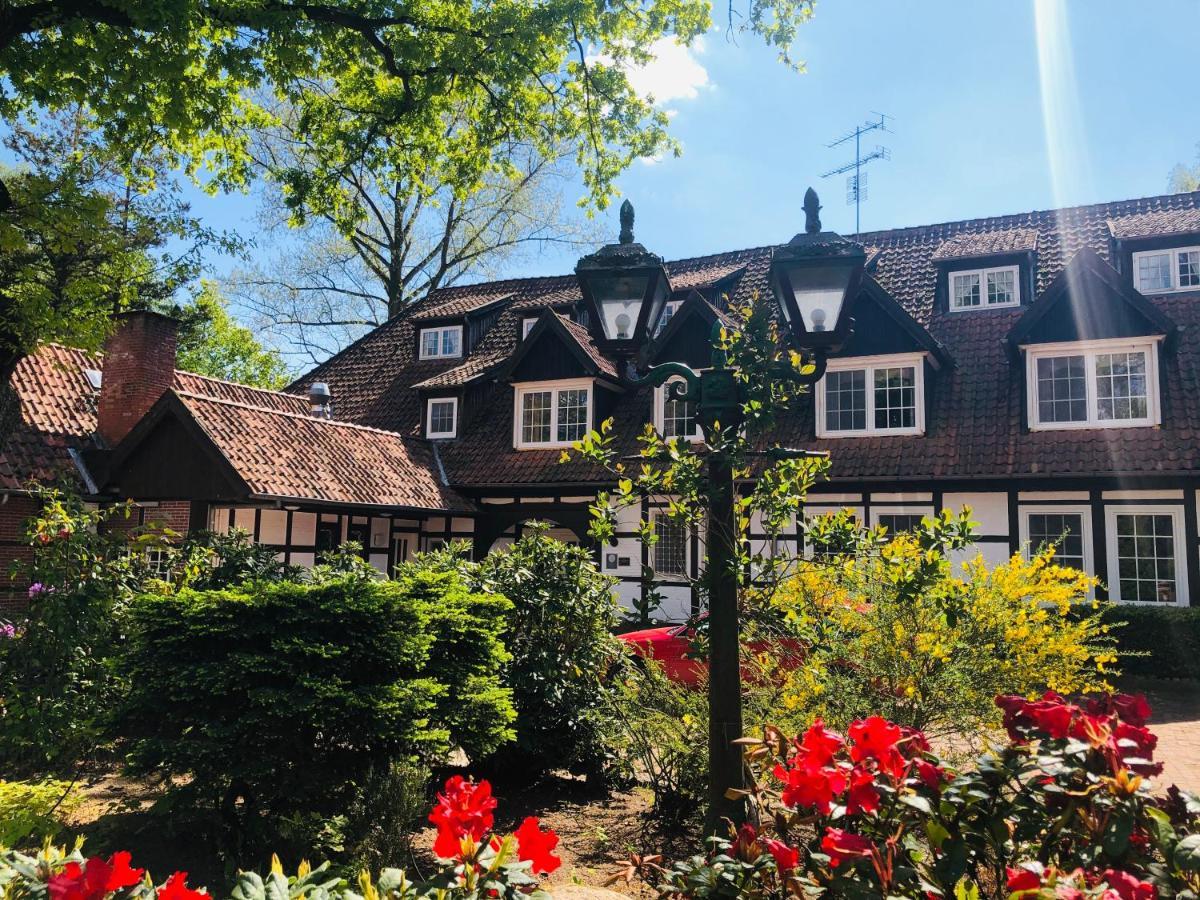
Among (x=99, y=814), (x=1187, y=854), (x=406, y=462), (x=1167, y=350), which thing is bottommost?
(x=99, y=814)

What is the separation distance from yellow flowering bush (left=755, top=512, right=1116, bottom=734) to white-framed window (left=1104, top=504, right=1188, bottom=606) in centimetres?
965

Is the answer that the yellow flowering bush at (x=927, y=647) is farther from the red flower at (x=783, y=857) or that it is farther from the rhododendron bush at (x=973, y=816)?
the red flower at (x=783, y=857)

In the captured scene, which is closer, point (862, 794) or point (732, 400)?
point (862, 794)

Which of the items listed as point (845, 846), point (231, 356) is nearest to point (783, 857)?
point (845, 846)

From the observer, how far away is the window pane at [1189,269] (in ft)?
54.2

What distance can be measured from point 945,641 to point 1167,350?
12537mm

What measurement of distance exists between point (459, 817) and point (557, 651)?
460cm

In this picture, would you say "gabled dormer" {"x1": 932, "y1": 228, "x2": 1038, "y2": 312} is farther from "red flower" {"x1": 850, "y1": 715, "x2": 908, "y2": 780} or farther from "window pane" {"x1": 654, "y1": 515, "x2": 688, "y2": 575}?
"red flower" {"x1": 850, "y1": 715, "x2": 908, "y2": 780}

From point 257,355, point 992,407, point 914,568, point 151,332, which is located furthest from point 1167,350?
point 257,355

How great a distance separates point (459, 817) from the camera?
9.18 ft

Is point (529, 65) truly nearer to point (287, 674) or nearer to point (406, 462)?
point (287, 674)

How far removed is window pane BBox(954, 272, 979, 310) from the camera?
59.9ft

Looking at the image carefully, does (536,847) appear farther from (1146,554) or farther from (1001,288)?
(1001,288)

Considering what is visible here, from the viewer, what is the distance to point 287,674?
17.1ft
